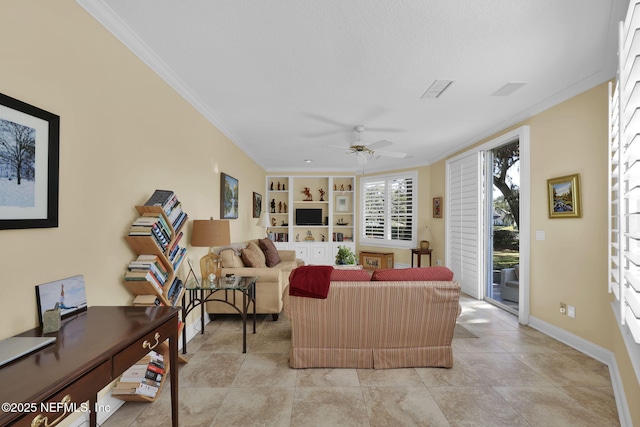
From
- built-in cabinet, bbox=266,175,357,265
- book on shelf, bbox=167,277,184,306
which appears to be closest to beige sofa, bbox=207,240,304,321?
book on shelf, bbox=167,277,184,306

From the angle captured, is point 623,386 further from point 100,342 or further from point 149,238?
point 149,238

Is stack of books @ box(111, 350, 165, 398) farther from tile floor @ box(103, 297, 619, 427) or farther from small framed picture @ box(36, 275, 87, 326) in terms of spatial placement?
small framed picture @ box(36, 275, 87, 326)

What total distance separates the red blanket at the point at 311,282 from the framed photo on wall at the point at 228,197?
88.1 inches

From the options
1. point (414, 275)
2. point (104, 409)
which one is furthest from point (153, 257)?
point (414, 275)

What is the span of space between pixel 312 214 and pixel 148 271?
19.3 feet

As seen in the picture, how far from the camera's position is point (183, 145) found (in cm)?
321

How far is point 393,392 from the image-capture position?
2340 millimetres

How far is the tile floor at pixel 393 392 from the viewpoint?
2037 mm

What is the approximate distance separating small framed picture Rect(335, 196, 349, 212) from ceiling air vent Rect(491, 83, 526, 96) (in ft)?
16.8

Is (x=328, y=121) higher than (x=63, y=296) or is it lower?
higher

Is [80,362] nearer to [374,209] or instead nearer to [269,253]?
[269,253]

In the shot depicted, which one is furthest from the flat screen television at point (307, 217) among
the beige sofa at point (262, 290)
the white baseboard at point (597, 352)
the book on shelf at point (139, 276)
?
the book on shelf at point (139, 276)

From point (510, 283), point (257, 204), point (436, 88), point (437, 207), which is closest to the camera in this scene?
point (436, 88)

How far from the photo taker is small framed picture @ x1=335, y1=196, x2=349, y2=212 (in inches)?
322
